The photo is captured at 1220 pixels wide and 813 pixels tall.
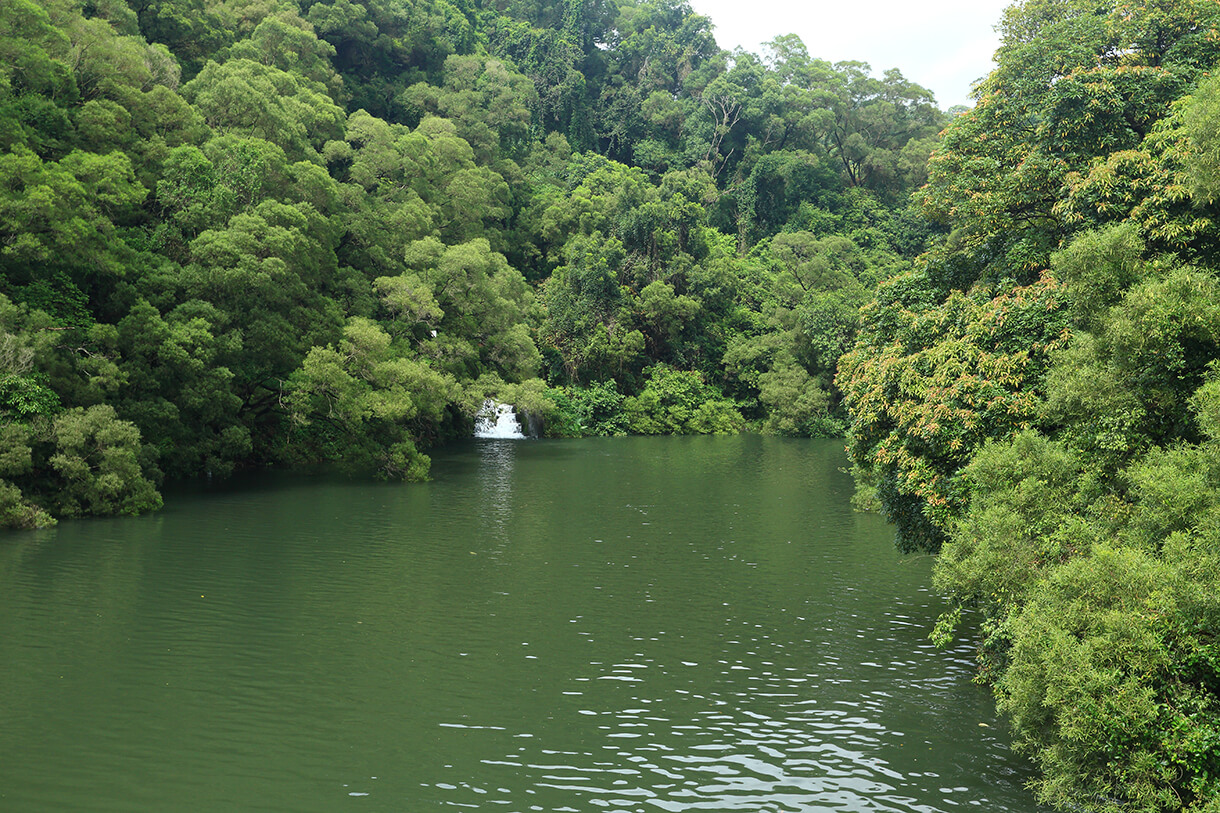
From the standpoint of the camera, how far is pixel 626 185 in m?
67.7

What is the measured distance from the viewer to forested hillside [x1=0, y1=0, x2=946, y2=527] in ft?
89.9

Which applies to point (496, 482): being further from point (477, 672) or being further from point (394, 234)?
point (477, 672)

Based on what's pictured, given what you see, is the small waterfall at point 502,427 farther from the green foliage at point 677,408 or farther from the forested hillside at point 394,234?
the green foliage at point 677,408

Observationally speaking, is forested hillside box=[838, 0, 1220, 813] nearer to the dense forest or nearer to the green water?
the dense forest

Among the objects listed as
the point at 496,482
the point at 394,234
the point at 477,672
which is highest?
the point at 394,234

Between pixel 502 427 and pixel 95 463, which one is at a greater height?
pixel 502 427

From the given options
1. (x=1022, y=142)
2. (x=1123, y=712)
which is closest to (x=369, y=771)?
(x=1123, y=712)

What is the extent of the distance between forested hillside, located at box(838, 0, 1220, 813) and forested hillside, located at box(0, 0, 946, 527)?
22.7 meters

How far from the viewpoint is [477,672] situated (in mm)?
14219

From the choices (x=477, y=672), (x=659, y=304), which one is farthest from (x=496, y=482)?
(x=659, y=304)

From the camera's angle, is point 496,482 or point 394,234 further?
point 394,234

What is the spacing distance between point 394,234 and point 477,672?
36.1m

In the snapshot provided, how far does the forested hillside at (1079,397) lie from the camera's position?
350 inches

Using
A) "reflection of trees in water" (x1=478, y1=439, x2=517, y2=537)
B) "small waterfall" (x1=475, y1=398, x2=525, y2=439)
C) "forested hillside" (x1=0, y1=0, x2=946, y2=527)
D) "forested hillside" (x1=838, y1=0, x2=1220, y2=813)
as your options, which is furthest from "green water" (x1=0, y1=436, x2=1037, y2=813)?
"small waterfall" (x1=475, y1=398, x2=525, y2=439)
